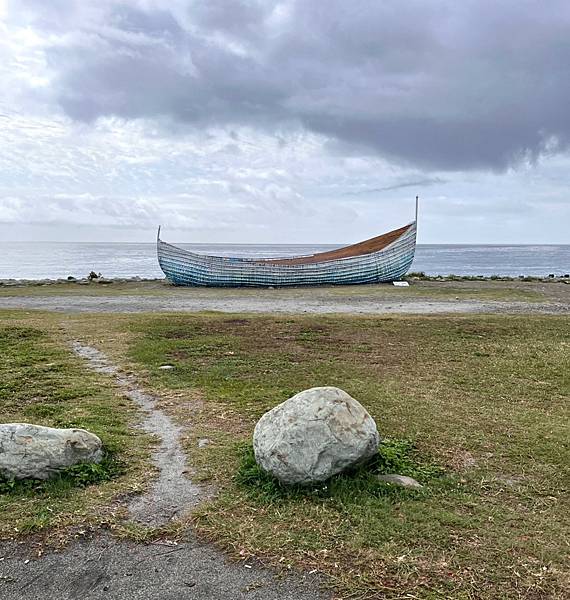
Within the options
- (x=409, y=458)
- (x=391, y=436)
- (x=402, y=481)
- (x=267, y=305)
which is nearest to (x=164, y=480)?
(x=402, y=481)

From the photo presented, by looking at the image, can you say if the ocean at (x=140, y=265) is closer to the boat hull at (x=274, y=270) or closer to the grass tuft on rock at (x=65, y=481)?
the boat hull at (x=274, y=270)

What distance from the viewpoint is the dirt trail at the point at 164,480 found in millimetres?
4766

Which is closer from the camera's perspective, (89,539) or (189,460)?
(89,539)

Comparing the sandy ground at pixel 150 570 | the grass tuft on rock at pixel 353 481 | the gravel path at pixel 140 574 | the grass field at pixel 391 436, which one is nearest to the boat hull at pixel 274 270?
the grass field at pixel 391 436

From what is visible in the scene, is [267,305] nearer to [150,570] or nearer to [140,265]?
[150,570]

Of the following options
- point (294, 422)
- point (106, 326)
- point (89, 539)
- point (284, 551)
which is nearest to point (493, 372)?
point (294, 422)

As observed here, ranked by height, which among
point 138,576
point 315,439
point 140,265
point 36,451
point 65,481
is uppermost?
point 140,265

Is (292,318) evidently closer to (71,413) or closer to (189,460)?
(71,413)

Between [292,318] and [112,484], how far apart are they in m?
10.1

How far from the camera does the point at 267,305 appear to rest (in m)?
19.4

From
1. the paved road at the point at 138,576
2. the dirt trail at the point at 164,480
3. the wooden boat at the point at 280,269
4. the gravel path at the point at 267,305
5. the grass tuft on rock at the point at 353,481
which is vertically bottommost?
the paved road at the point at 138,576

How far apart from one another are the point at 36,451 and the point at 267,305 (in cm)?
1435

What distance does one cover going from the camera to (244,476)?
531 cm

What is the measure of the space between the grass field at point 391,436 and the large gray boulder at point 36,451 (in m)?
0.39
